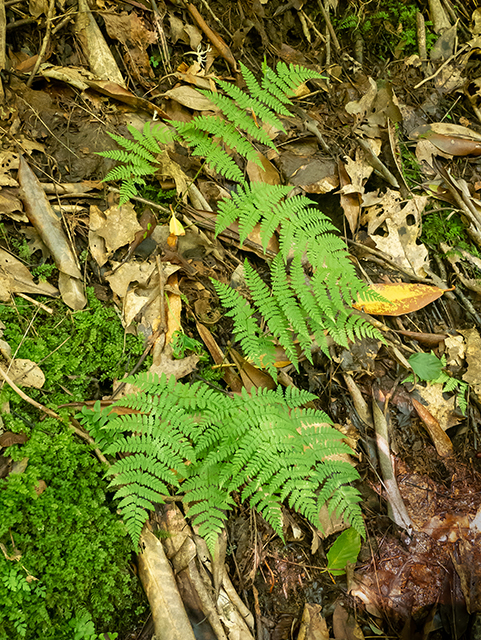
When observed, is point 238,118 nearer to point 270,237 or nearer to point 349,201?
point 270,237

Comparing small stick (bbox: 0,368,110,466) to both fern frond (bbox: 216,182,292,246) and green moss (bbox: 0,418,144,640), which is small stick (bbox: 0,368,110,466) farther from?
fern frond (bbox: 216,182,292,246)

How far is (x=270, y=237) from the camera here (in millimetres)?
3297

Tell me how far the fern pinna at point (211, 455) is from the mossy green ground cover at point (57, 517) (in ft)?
0.62

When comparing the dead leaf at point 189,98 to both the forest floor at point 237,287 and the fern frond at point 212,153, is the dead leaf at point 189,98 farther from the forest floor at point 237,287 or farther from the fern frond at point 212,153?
the fern frond at point 212,153

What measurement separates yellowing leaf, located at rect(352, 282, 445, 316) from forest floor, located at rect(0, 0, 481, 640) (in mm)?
26

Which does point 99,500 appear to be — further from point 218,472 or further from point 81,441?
point 218,472

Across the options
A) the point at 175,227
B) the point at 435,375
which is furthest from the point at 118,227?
the point at 435,375

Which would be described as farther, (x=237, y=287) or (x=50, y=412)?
(x=237, y=287)

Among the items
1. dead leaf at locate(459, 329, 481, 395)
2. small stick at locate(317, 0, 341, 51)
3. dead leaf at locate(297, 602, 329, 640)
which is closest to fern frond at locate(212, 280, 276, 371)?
dead leaf at locate(297, 602, 329, 640)

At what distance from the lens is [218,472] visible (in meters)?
2.67

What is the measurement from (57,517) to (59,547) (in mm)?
160

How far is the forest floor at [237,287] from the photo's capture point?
8.05 feet

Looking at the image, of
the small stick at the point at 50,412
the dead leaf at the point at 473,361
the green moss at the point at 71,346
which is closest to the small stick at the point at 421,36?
the dead leaf at the point at 473,361

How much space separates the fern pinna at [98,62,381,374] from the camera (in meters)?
3.17
